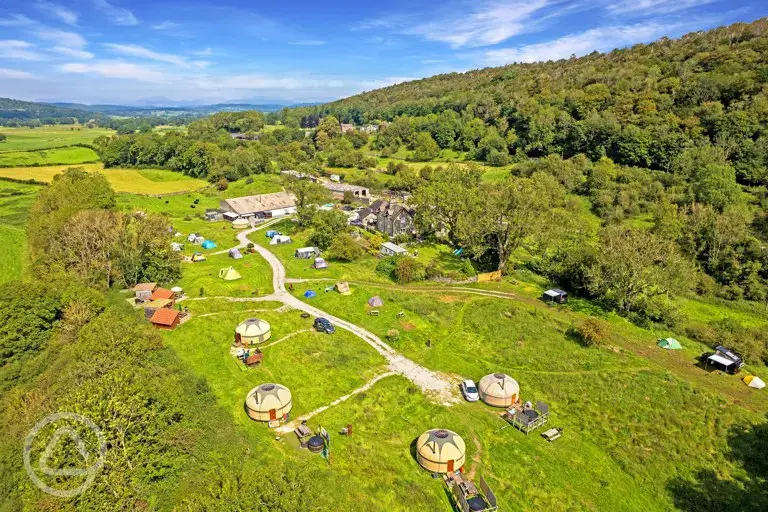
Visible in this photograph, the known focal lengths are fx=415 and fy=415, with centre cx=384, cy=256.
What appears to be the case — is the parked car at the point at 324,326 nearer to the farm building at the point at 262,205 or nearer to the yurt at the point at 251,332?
the yurt at the point at 251,332

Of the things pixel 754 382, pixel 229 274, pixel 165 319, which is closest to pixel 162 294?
pixel 165 319

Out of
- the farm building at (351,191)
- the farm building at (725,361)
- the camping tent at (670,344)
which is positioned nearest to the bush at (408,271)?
the camping tent at (670,344)

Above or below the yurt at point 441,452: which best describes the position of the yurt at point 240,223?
below

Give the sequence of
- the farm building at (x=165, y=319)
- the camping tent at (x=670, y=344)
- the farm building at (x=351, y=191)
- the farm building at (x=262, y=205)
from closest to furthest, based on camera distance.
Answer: the camping tent at (x=670, y=344) → the farm building at (x=165, y=319) → the farm building at (x=262, y=205) → the farm building at (x=351, y=191)

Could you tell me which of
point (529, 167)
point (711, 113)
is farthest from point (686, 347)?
point (711, 113)

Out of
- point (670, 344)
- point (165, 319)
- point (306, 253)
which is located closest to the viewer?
point (670, 344)

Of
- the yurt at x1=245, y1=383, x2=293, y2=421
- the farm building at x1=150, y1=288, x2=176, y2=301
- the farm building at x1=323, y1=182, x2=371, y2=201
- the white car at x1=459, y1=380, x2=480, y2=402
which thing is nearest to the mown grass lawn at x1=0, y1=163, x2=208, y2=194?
the farm building at x1=323, y1=182, x2=371, y2=201

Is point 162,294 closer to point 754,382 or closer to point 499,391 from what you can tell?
point 499,391
